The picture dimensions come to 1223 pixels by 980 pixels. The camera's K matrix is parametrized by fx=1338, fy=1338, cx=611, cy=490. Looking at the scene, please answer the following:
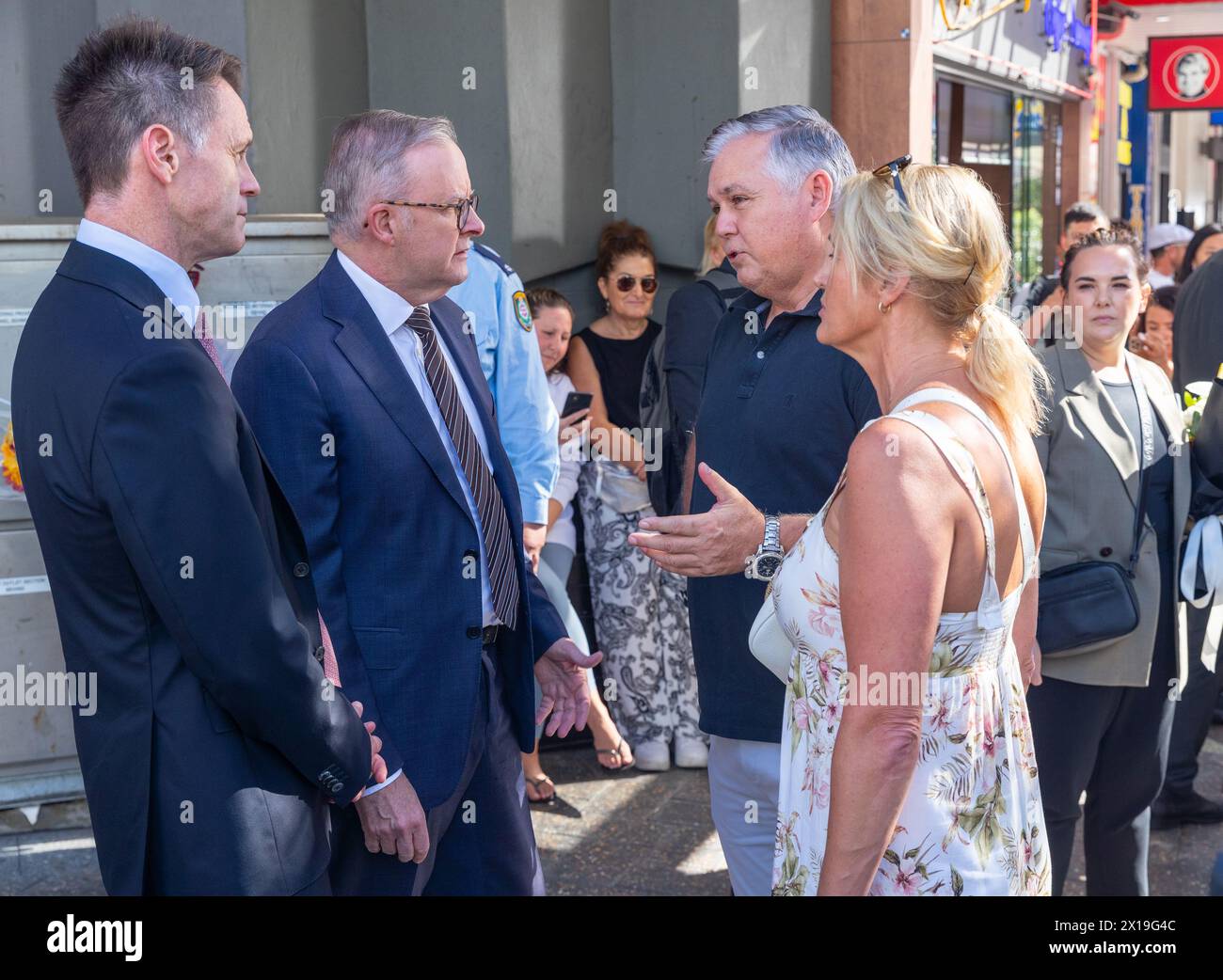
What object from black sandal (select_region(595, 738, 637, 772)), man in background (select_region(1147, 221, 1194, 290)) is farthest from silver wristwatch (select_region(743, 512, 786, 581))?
man in background (select_region(1147, 221, 1194, 290))

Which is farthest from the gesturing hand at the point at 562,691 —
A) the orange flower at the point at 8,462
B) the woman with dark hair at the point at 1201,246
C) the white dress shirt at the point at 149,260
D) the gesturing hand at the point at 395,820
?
the woman with dark hair at the point at 1201,246

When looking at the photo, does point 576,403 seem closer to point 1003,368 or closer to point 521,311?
point 521,311

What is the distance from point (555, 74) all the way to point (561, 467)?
188cm

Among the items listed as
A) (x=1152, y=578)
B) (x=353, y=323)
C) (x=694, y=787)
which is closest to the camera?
(x=353, y=323)

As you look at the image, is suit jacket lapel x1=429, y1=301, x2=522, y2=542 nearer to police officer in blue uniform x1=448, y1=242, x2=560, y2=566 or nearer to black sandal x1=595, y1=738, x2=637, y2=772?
police officer in blue uniform x1=448, y1=242, x2=560, y2=566

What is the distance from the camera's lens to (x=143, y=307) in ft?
6.61

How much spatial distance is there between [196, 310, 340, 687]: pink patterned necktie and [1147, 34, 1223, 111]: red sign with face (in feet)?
45.3

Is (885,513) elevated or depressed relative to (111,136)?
depressed

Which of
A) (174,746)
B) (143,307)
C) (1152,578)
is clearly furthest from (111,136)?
(1152,578)

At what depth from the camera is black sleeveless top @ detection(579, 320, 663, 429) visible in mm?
5516

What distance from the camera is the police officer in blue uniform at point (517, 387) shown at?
413 cm

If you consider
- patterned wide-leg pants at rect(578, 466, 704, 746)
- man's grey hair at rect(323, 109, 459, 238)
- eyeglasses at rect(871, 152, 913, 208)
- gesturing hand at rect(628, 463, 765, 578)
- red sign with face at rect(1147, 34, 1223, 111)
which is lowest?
patterned wide-leg pants at rect(578, 466, 704, 746)

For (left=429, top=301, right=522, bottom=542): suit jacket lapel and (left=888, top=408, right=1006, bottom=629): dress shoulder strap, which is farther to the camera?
(left=429, top=301, right=522, bottom=542): suit jacket lapel
